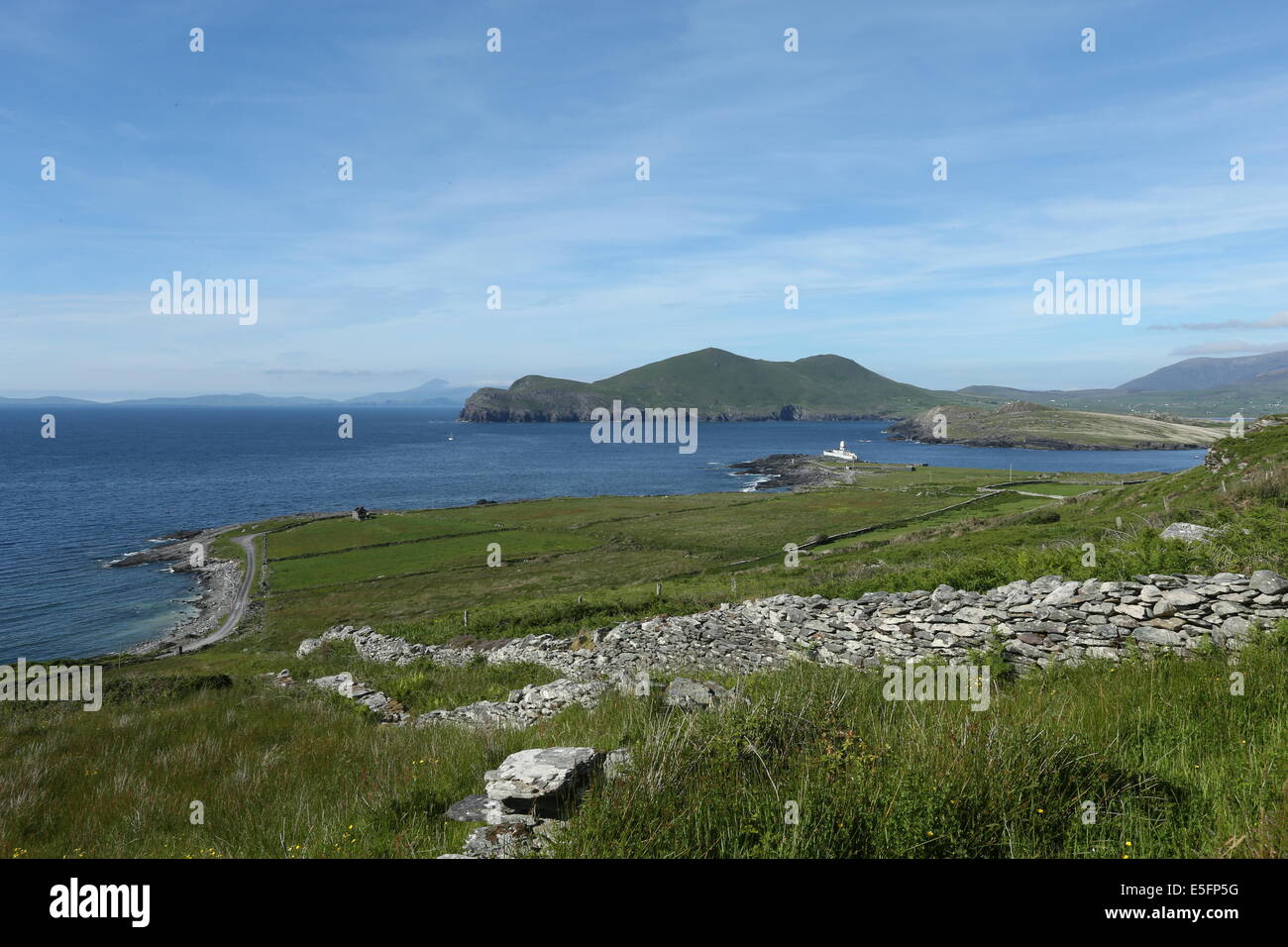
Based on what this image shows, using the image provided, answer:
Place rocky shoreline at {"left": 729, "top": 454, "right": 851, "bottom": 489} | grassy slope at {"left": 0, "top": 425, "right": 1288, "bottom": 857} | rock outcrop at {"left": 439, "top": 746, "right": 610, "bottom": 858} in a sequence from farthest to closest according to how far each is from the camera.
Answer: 1. rocky shoreline at {"left": 729, "top": 454, "right": 851, "bottom": 489}
2. rock outcrop at {"left": 439, "top": 746, "right": 610, "bottom": 858}
3. grassy slope at {"left": 0, "top": 425, "right": 1288, "bottom": 857}

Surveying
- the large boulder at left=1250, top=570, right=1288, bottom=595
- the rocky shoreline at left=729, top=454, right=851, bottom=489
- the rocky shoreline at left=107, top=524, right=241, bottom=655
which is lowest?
the rocky shoreline at left=107, top=524, right=241, bottom=655

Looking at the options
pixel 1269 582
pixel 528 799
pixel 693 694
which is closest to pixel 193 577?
pixel 693 694

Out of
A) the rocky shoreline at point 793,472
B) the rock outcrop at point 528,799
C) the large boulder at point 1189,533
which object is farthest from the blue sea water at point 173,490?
the large boulder at point 1189,533

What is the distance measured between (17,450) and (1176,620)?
259 meters

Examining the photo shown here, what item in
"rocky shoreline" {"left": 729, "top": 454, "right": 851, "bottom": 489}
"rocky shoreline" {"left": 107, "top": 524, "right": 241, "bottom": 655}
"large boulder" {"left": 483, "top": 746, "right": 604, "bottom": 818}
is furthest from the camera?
"rocky shoreline" {"left": 729, "top": 454, "right": 851, "bottom": 489}

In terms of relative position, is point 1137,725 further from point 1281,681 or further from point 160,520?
point 160,520

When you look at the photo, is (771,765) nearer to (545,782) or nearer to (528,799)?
(545,782)

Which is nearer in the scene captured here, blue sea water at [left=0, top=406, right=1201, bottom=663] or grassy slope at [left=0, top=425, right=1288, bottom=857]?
grassy slope at [left=0, top=425, right=1288, bottom=857]

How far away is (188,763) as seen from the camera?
9.60 metres

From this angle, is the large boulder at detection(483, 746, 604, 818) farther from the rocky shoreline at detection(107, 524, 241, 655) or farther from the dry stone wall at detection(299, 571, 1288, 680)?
the rocky shoreline at detection(107, 524, 241, 655)

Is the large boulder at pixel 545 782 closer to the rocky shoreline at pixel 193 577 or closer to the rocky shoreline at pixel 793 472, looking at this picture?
the rocky shoreline at pixel 193 577

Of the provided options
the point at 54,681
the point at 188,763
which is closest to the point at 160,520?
the point at 54,681

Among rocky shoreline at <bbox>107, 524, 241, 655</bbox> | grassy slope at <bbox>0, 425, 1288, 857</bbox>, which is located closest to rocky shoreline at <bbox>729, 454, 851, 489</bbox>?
rocky shoreline at <bbox>107, 524, 241, 655</bbox>

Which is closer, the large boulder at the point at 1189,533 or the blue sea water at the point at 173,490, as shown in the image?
the large boulder at the point at 1189,533
